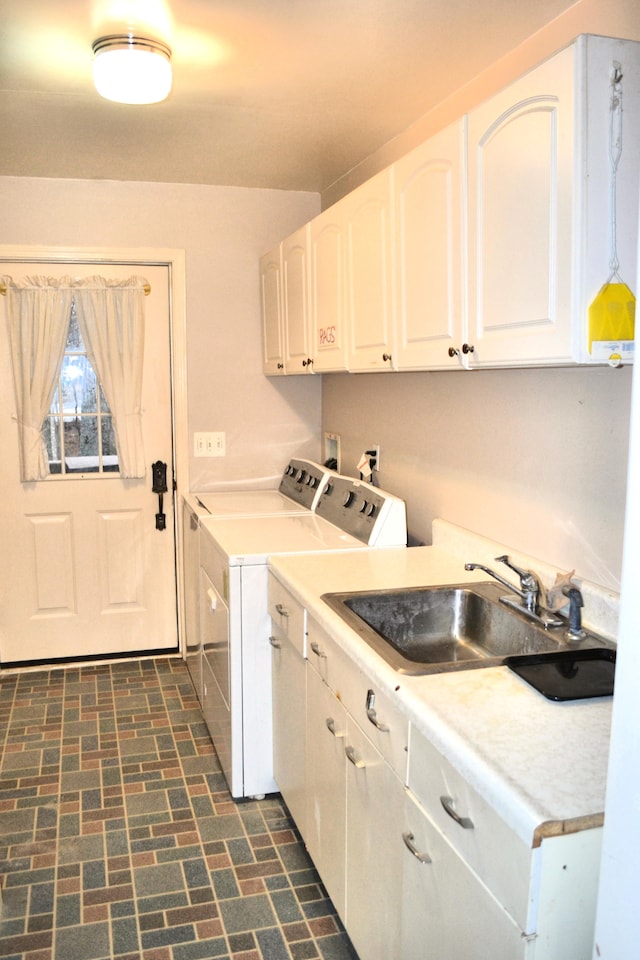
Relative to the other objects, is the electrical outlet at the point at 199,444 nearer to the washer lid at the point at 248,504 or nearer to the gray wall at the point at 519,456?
the washer lid at the point at 248,504

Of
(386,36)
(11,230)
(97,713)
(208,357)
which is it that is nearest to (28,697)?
(97,713)

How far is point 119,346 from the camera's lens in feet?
12.9

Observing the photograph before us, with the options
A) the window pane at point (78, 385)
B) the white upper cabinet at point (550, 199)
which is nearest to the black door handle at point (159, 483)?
the window pane at point (78, 385)

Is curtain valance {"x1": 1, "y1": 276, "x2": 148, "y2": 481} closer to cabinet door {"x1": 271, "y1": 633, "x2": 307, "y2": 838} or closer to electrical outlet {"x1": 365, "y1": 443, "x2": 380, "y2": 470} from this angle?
electrical outlet {"x1": 365, "y1": 443, "x2": 380, "y2": 470}

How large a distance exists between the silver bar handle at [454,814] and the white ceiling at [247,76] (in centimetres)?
180

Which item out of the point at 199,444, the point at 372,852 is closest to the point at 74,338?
the point at 199,444

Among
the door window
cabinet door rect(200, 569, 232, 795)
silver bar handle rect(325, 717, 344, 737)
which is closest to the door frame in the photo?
the door window

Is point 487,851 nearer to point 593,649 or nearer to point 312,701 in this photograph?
point 593,649

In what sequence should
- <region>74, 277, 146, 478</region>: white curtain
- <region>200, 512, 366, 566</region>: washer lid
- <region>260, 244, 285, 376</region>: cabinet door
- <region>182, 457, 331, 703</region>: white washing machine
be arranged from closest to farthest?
1. <region>200, 512, 366, 566</region>: washer lid
2. <region>182, 457, 331, 703</region>: white washing machine
3. <region>260, 244, 285, 376</region>: cabinet door
4. <region>74, 277, 146, 478</region>: white curtain

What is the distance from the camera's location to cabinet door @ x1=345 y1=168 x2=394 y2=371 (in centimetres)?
237

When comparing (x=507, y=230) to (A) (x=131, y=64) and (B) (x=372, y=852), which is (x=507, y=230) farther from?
(B) (x=372, y=852)

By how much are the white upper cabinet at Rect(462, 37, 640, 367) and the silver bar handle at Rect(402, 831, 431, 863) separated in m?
0.94

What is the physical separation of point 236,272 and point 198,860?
271 centimetres

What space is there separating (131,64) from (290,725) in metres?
1.96
